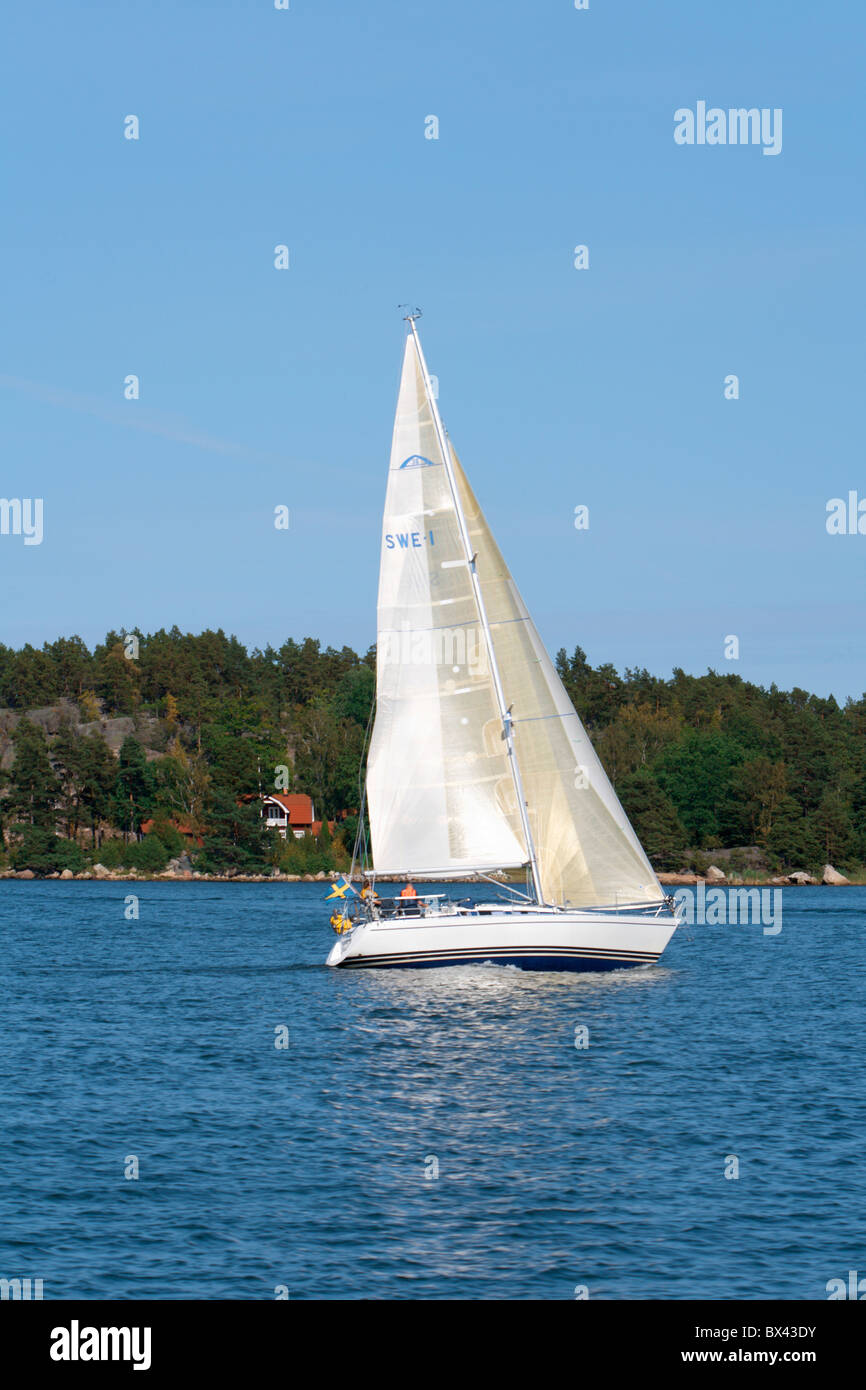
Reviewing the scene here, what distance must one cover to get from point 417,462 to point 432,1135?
82.7ft

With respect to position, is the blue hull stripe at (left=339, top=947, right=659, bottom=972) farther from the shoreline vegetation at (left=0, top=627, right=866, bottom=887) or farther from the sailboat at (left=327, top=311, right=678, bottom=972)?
the shoreline vegetation at (left=0, top=627, right=866, bottom=887)

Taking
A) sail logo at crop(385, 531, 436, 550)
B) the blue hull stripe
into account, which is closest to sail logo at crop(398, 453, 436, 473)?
sail logo at crop(385, 531, 436, 550)

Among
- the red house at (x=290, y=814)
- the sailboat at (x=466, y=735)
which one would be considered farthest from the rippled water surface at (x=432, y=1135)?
the red house at (x=290, y=814)

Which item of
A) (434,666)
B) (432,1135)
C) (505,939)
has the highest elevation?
(434,666)

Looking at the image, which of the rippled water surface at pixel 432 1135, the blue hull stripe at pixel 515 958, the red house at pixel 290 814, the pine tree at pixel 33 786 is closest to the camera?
the rippled water surface at pixel 432 1135

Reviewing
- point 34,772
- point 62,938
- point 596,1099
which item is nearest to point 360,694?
point 34,772

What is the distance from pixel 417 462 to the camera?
154 ft

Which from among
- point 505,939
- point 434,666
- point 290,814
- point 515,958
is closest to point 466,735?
point 434,666

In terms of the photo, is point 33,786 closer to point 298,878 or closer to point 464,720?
point 298,878

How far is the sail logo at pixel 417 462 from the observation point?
1849 inches

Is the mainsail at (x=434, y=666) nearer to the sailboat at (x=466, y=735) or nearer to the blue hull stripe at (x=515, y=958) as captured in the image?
the sailboat at (x=466, y=735)

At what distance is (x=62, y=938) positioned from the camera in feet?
241

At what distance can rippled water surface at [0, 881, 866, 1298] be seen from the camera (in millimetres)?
19656

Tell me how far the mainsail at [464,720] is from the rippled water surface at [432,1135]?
13.1 feet
